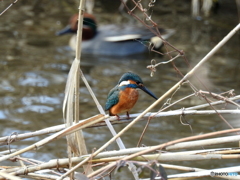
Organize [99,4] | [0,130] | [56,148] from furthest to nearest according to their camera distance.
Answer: [99,4] < [0,130] < [56,148]

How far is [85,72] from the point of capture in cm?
675

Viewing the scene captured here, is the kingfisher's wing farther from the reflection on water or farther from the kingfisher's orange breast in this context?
the reflection on water

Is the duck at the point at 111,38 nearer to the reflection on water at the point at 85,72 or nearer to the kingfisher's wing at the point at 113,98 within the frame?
the reflection on water at the point at 85,72

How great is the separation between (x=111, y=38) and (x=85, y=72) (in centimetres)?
136

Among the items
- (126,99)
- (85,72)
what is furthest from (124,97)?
(85,72)

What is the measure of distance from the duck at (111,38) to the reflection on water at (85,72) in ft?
0.62

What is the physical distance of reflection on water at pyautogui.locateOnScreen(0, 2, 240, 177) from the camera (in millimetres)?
5078

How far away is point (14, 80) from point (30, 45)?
55.5 inches

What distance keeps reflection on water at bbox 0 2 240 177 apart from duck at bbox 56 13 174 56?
190mm

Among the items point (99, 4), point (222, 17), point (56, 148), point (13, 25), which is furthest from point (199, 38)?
point (56, 148)

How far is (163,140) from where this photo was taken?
15.9ft

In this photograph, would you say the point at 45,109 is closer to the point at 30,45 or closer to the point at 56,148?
the point at 56,148

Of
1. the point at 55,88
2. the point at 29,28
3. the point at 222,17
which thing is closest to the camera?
the point at 55,88

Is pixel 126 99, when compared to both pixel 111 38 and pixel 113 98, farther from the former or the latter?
pixel 111 38
